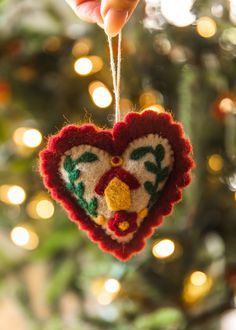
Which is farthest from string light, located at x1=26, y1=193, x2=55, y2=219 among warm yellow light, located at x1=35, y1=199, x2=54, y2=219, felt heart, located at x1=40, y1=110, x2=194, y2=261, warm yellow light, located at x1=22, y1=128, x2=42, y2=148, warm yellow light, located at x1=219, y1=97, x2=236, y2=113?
felt heart, located at x1=40, y1=110, x2=194, y2=261

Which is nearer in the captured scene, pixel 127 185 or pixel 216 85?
pixel 127 185

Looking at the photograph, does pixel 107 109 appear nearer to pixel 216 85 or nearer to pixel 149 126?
pixel 216 85

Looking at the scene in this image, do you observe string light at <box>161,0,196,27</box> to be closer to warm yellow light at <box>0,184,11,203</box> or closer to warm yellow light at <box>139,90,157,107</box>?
warm yellow light at <box>139,90,157,107</box>

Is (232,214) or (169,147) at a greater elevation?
(232,214)

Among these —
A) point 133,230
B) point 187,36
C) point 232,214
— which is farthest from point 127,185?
point 232,214

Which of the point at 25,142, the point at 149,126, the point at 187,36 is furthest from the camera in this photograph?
the point at 25,142

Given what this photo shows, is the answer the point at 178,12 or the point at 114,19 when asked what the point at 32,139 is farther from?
the point at 114,19

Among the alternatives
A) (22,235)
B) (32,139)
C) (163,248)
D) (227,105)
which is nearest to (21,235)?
(22,235)
